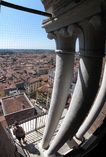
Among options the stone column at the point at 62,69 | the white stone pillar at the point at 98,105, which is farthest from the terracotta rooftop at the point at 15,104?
the stone column at the point at 62,69

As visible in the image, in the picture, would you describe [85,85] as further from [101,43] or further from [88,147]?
[88,147]

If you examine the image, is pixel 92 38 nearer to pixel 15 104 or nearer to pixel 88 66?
pixel 88 66

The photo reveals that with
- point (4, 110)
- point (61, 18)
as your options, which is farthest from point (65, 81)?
point (4, 110)

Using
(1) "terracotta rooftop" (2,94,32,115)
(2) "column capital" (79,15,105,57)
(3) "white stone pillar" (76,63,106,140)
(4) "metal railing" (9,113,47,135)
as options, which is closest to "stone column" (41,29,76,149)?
(2) "column capital" (79,15,105,57)

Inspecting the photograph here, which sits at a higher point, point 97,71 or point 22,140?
point 97,71

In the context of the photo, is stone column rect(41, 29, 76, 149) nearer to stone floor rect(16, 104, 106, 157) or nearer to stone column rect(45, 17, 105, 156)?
stone column rect(45, 17, 105, 156)

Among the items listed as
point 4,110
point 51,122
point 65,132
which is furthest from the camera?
point 4,110

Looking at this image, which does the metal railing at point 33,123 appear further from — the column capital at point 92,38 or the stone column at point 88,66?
the column capital at point 92,38

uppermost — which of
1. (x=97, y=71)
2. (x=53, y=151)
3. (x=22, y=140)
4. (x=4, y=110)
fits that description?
(x=97, y=71)

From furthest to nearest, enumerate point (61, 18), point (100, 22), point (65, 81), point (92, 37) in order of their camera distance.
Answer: point (65, 81), point (61, 18), point (92, 37), point (100, 22)
